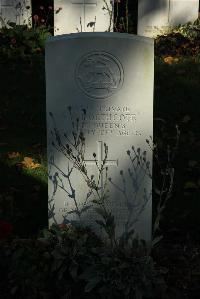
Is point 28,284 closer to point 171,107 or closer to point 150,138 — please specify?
point 150,138

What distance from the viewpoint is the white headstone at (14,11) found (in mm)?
10266

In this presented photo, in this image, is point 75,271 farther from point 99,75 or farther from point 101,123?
point 99,75

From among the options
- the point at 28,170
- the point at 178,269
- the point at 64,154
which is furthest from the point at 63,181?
the point at 28,170

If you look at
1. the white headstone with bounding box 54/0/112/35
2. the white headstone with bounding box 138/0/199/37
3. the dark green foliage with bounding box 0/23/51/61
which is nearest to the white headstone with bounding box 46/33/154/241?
the dark green foliage with bounding box 0/23/51/61

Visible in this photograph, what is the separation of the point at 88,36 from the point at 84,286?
1574 mm

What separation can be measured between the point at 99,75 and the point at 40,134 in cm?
299

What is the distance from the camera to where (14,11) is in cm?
1030

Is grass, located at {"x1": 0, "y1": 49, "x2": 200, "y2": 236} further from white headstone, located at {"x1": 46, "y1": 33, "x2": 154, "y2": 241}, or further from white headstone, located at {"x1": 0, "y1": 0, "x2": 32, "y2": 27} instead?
white headstone, located at {"x1": 0, "y1": 0, "x2": 32, "y2": 27}

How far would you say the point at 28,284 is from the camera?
3.70m

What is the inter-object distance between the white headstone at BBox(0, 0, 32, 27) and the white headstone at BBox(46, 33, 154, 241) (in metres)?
6.59

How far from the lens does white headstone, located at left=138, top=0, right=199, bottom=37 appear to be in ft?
34.3

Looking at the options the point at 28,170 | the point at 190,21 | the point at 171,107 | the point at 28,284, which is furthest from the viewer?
the point at 190,21

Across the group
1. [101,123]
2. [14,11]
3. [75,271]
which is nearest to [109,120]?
[101,123]

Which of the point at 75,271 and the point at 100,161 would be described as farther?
the point at 100,161
